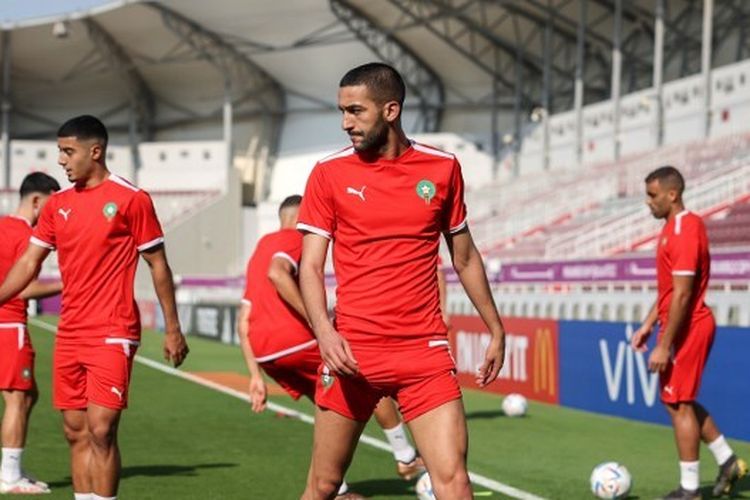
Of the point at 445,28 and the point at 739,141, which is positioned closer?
the point at 739,141

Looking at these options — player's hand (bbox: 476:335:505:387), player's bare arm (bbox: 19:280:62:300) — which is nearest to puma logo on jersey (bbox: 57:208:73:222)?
player's bare arm (bbox: 19:280:62:300)

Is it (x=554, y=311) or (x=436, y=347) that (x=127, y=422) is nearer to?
(x=554, y=311)

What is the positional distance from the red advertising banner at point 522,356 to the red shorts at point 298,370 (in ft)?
26.8

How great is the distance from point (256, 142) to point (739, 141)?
110 feet

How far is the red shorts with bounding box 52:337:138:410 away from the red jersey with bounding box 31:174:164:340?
51mm

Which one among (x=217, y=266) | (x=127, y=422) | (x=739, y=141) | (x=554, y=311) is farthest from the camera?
(x=217, y=266)

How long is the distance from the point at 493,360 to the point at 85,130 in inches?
100

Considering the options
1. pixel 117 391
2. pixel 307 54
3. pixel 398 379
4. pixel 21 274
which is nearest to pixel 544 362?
pixel 21 274

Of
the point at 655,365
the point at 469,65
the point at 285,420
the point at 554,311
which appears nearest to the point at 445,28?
the point at 469,65

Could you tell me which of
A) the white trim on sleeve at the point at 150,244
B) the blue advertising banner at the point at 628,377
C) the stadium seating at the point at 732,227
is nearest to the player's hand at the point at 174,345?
the white trim on sleeve at the point at 150,244

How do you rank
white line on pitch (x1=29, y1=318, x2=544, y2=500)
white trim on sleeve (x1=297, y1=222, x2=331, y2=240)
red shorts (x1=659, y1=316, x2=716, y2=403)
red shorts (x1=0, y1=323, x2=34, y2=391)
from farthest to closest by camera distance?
white line on pitch (x1=29, y1=318, x2=544, y2=500), red shorts (x1=0, y1=323, x2=34, y2=391), red shorts (x1=659, y1=316, x2=716, y2=403), white trim on sleeve (x1=297, y1=222, x2=331, y2=240)

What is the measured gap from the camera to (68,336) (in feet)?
23.1

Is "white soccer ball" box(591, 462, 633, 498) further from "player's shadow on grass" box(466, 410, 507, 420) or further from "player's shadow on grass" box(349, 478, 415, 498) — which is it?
"player's shadow on grass" box(466, 410, 507, 420)

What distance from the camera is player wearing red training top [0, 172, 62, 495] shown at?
8.99m
